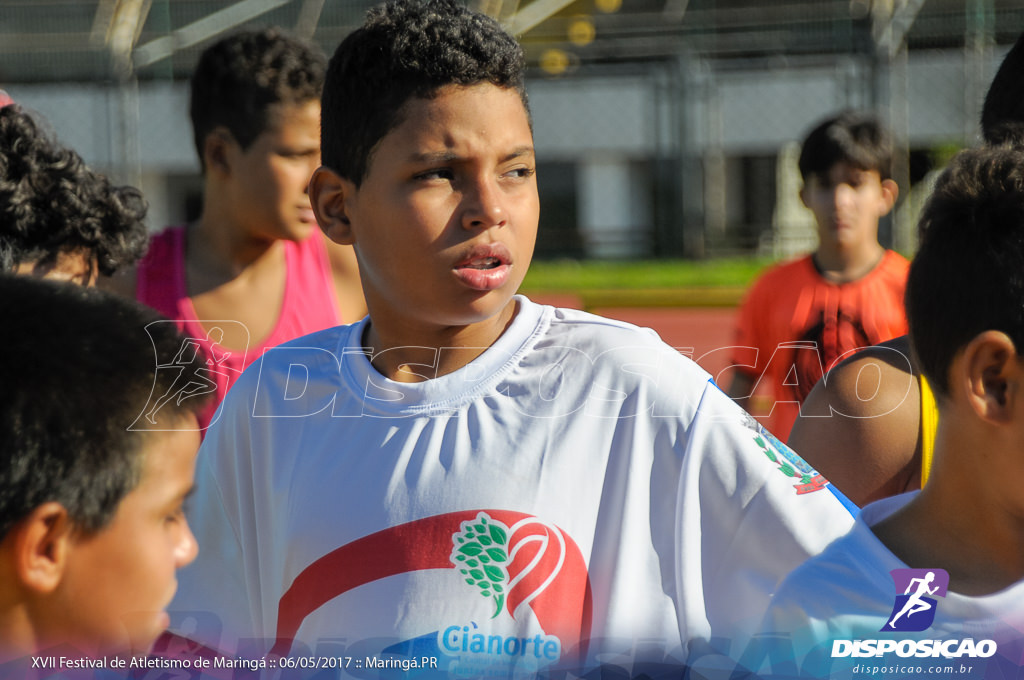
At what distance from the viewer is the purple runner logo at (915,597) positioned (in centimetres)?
108

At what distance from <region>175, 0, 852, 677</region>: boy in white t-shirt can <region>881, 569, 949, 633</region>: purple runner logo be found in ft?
0.30

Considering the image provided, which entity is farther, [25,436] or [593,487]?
[593,487]

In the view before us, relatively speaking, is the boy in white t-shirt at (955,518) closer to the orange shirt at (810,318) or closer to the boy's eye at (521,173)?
the boy's eye at (521,173)

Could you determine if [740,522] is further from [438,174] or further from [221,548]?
[221,548]

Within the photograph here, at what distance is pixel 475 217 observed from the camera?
1.27 meters

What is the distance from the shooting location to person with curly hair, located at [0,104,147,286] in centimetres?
183

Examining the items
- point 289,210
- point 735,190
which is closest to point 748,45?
point 735,190

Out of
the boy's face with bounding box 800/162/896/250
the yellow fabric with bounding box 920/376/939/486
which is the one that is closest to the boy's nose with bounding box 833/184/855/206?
the boy's face with bounding box 800/162/896/250

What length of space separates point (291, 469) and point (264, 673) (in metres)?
0.25

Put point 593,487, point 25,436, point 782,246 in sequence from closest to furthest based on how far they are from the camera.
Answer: point 25,436
point 593,487
point 782,246

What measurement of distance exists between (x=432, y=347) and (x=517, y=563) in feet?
1.04

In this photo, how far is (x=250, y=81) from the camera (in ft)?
8.42

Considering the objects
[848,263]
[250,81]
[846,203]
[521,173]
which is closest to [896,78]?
[846,203]

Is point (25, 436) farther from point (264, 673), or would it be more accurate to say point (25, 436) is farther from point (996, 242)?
point (996, 242)
